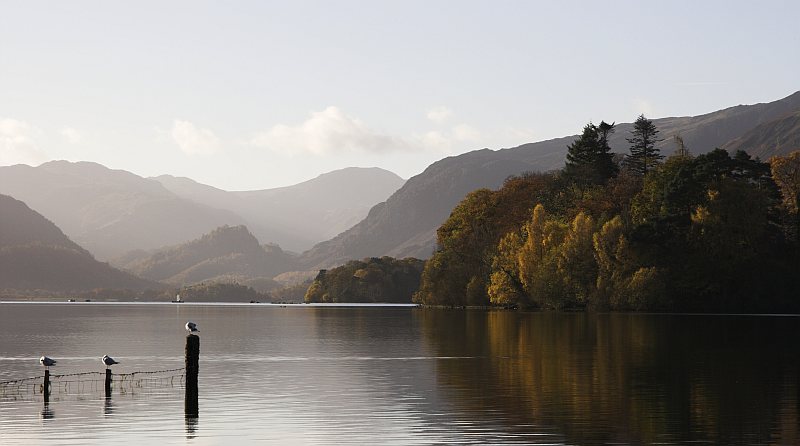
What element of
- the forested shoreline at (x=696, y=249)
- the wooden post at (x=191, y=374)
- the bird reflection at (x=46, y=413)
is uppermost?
the forested shoreline at (x=696, y=249)

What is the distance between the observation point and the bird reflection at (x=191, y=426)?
4503cm

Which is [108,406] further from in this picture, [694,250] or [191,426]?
[694,250]

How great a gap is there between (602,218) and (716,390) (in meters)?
136

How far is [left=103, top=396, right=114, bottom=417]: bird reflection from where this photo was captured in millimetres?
53509

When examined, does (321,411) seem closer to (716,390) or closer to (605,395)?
(605,395)

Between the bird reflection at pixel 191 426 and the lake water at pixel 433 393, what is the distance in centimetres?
14

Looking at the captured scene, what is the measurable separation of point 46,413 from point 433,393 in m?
20.8

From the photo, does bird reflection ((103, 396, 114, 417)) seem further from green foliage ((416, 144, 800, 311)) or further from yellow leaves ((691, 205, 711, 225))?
yellow leaves ((691, 205, 711, 225))

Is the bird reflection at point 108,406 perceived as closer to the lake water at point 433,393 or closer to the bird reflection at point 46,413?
the lake water at point 433,393

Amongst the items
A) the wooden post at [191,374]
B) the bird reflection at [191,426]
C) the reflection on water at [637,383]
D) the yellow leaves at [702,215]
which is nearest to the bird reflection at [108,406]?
the wooden post at [191,374]

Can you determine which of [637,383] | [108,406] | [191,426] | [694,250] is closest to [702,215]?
[694,250]

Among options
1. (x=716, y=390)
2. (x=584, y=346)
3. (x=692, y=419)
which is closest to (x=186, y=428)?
(x=692, y=419)

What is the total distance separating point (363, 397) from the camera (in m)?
60.4

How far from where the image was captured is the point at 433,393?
61.9 metres
